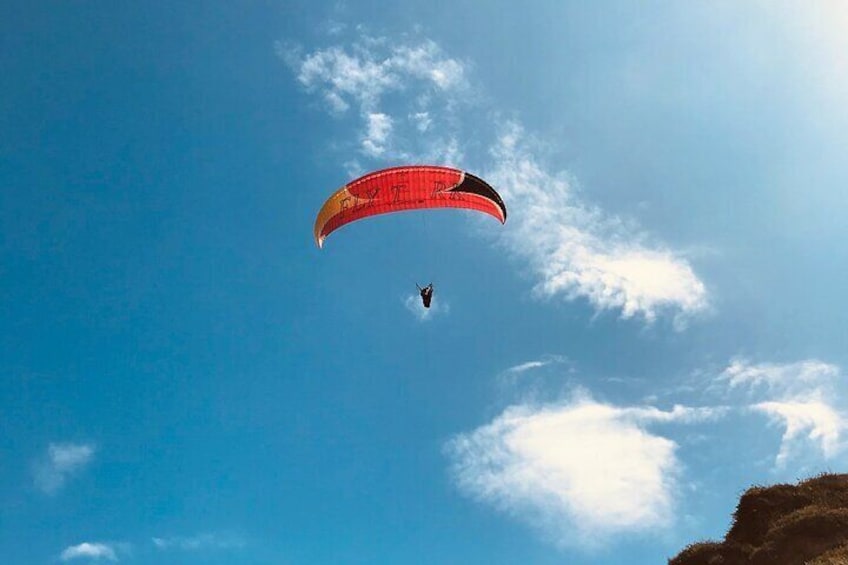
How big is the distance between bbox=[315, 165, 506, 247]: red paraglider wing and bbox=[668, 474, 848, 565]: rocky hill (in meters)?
24.6

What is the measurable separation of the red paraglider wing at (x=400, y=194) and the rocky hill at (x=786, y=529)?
24616 millimetres

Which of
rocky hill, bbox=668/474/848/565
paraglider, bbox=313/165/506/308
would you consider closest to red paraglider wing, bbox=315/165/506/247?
paraglider, bbox=313/165/506/308

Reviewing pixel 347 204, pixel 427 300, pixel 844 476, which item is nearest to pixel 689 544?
pixel 844 476

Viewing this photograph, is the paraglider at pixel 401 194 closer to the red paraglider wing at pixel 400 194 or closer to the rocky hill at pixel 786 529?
the red paraglider wing at pixel 400 194

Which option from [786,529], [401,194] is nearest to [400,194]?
[401,194]

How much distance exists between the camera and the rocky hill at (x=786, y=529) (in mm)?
22891

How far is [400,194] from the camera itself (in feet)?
140

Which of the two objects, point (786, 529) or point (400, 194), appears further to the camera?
point (400, 194)

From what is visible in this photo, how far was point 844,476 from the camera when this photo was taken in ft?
88.1

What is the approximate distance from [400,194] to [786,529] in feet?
91.8

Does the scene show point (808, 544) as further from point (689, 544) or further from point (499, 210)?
point (499, 210)

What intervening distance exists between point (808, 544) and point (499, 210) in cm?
2804

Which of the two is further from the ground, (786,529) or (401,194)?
(401,194)

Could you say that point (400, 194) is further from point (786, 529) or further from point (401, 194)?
point (786, 529)
